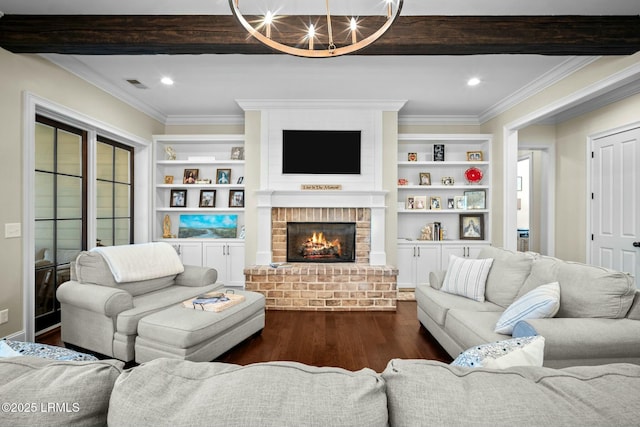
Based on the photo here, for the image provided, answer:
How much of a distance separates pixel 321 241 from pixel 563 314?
2.93 metres

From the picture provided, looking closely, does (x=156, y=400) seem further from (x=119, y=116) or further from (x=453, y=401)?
(x=119, y=116)

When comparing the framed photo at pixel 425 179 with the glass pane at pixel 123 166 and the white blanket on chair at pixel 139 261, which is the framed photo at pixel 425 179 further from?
the glass pane at pixel 123 166

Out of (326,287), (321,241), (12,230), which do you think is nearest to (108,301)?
(12,230)

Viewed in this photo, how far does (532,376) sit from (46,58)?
412cm

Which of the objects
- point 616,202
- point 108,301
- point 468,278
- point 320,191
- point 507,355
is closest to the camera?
point 507,355

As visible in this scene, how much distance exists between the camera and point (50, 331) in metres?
3.20

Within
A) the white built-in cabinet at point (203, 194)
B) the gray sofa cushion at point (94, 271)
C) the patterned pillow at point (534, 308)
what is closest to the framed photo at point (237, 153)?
the white built-in cabinet at point (203, 194)

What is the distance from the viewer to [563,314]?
2.00 meters

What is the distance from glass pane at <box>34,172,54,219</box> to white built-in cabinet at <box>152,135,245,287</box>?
1.60 meters

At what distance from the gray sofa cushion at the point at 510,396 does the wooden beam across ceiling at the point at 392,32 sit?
2.39m

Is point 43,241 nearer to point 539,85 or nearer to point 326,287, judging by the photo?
point 326,287

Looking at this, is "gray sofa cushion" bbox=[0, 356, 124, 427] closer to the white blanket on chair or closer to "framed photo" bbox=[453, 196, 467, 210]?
the white blanket on chair

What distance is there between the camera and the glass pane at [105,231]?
393cm

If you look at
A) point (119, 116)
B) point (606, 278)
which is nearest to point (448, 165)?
point (606, 278)
